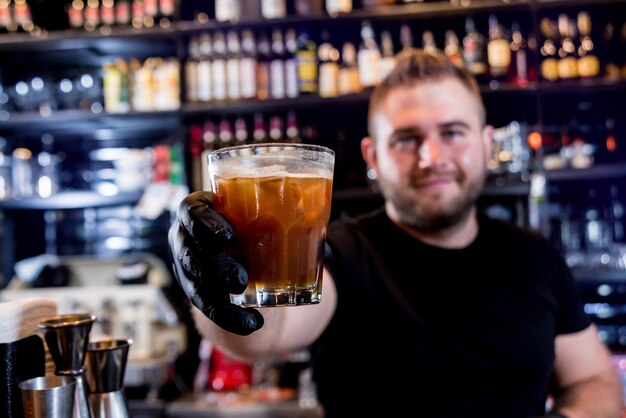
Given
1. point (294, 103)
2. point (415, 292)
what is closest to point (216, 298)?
point (415, 292)

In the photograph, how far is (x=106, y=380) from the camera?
2.52 ft

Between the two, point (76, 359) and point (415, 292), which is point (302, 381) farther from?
point (76, 359)

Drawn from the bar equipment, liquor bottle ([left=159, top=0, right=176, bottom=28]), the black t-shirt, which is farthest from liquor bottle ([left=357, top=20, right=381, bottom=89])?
the bar equipment

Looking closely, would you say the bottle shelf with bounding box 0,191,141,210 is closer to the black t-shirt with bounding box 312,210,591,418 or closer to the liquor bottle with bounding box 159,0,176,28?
the liquor bottle with bounding box 159,0,176,28

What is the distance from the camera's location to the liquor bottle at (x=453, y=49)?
9.50ft

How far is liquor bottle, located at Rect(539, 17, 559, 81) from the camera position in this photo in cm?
292

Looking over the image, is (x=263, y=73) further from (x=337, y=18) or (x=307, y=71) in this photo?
(x=337, y=18)

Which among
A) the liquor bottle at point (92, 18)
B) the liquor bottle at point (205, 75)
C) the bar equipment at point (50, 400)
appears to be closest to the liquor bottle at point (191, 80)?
the liquor bottle at point (205, 75)

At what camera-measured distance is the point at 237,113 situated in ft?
10.2

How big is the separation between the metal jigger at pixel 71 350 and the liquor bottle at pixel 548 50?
2723 mm

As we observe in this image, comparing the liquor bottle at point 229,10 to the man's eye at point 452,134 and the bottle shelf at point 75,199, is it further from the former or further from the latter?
the man's eye at point 452,134

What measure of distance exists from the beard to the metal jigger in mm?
1048

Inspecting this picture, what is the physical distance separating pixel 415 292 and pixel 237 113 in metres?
1.81

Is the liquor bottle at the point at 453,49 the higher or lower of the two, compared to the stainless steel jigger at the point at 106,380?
higher
